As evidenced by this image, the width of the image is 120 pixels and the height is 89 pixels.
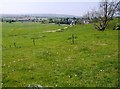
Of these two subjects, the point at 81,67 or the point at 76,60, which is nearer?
the point at 81,67

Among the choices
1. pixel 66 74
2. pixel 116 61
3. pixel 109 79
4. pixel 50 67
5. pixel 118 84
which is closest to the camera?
pixel 118 84

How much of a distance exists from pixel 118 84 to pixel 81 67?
6.72m

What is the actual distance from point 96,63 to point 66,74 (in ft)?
18.3

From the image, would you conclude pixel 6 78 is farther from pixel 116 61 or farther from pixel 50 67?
pixel 116 61

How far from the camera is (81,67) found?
2644 centimetres

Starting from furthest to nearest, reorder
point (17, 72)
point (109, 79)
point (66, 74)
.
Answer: point (17, 72) < point (66, 74) < point (109, 79)

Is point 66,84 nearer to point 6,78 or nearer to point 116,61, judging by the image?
point 6,78

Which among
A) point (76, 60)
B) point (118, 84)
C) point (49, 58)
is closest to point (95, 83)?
point (118, 84)

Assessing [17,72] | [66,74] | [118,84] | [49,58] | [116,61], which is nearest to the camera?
[118,84]

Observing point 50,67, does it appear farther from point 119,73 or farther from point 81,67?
point 119,73

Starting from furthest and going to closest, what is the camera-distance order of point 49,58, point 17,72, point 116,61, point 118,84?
point 49,58 < point 116,61 < point 17,72 < point 118,84

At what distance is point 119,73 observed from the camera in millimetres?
23750

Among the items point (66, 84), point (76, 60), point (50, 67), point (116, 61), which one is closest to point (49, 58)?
point (76, 60)

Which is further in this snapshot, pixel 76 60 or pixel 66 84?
pixel 76 60
